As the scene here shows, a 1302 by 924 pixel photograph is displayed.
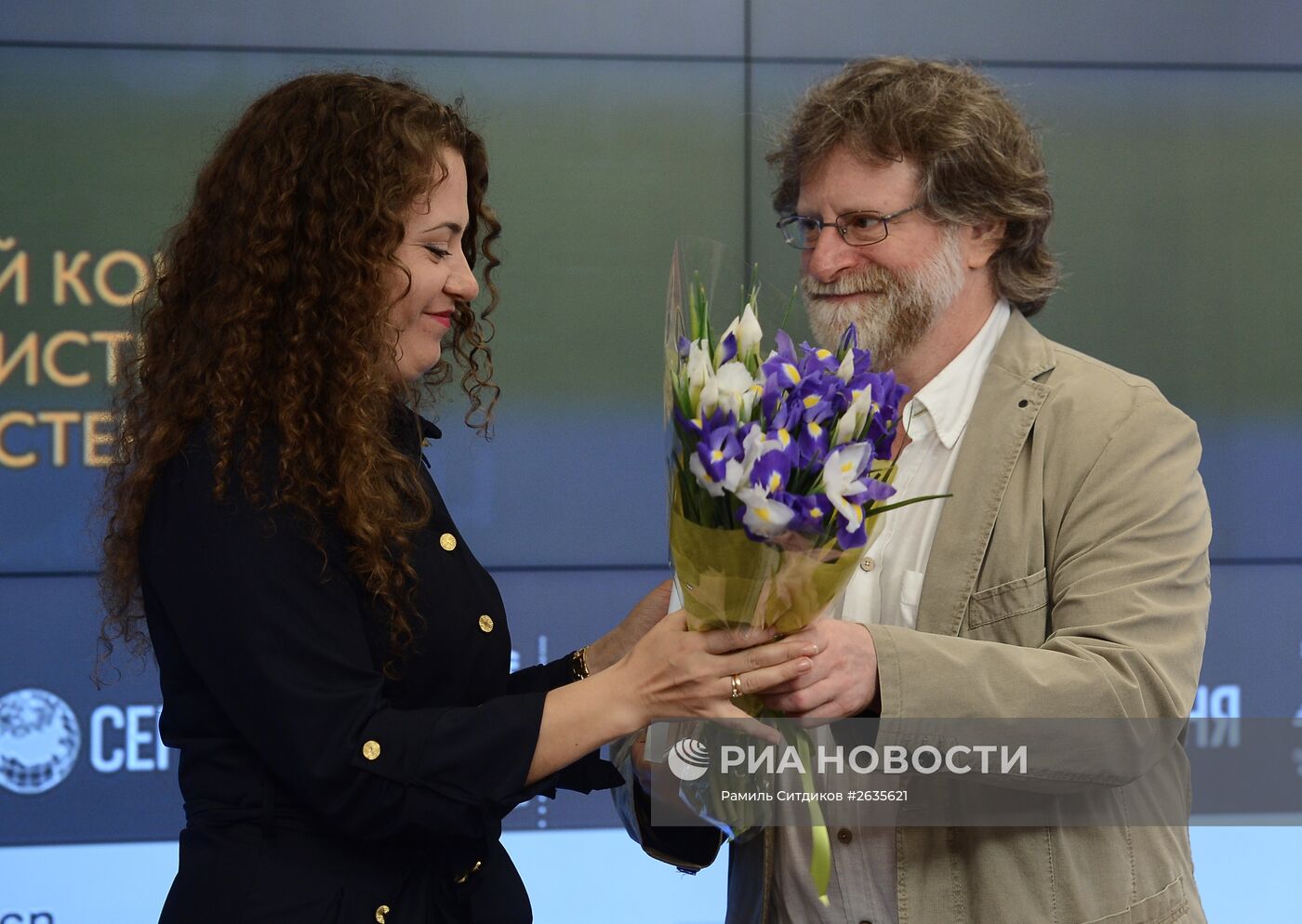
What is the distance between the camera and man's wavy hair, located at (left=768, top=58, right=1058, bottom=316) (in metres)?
2.27

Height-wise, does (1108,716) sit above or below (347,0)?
below

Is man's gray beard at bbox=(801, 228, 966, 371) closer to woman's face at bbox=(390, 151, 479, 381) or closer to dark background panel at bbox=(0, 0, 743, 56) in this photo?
woman's face at bbox=(390, 151, 479, 381)

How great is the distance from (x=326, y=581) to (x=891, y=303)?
1087 mm

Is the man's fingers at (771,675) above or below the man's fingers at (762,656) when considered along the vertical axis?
below

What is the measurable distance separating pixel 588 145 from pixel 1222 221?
1913 mm

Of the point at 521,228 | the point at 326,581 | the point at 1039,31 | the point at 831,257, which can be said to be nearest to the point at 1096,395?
the point at 831,257

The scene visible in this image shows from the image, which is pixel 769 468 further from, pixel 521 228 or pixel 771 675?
pixel 521 228

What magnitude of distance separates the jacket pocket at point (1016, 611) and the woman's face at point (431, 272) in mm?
887

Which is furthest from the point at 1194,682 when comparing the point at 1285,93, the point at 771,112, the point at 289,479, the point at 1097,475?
the point at 1285,93

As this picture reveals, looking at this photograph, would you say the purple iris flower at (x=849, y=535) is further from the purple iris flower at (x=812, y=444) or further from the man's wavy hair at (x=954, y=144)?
the man's wavy hair at (x=954, y=144)

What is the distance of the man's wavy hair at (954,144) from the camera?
2.27m

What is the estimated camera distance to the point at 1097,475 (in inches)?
75.1

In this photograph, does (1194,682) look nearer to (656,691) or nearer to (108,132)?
(656,691)

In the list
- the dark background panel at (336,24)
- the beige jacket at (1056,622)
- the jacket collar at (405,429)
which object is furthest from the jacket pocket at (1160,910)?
the dark background panel at (336,24)
